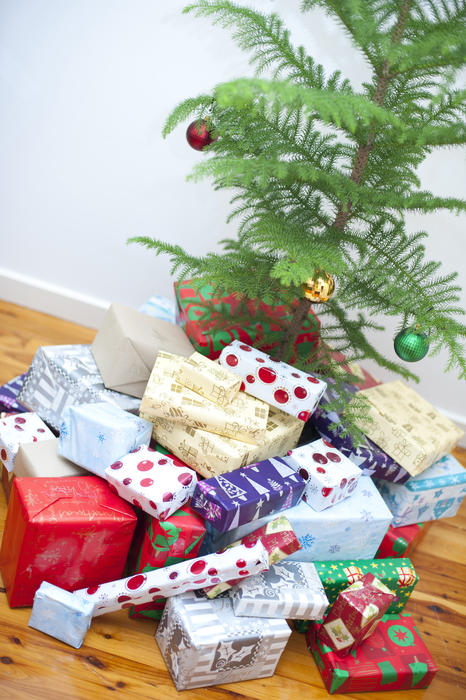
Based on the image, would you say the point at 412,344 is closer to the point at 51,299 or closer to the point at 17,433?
the point at 17,433

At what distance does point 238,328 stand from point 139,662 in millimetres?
828

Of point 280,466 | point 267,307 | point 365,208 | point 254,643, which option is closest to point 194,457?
point 280,466

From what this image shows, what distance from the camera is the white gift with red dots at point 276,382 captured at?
4.73 feet

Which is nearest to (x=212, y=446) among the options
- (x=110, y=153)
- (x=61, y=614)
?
(x=61, y=614)

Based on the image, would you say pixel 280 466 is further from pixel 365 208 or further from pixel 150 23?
pixel 150 23

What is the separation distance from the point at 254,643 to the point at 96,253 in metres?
1.51

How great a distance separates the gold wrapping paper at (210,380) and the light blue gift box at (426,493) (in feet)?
1.92

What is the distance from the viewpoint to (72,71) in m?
2.02

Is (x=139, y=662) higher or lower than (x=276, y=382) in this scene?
lower

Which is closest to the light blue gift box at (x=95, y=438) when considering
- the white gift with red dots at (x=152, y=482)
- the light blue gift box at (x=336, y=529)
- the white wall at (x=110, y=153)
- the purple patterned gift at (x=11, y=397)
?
the white gift with red dots at (x=152, y=482)

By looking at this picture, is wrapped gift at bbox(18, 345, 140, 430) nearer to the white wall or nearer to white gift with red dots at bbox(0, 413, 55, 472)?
white gift with red dots at bbox(0, 413, 55, 472)

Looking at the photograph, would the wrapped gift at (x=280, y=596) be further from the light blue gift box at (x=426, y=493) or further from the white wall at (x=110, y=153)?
the white wall at (x=110, y=153)

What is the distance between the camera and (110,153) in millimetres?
2107

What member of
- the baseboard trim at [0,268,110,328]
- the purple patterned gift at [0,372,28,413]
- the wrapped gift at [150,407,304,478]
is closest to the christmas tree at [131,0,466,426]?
the wrapped gift at [150,407,304,478]
